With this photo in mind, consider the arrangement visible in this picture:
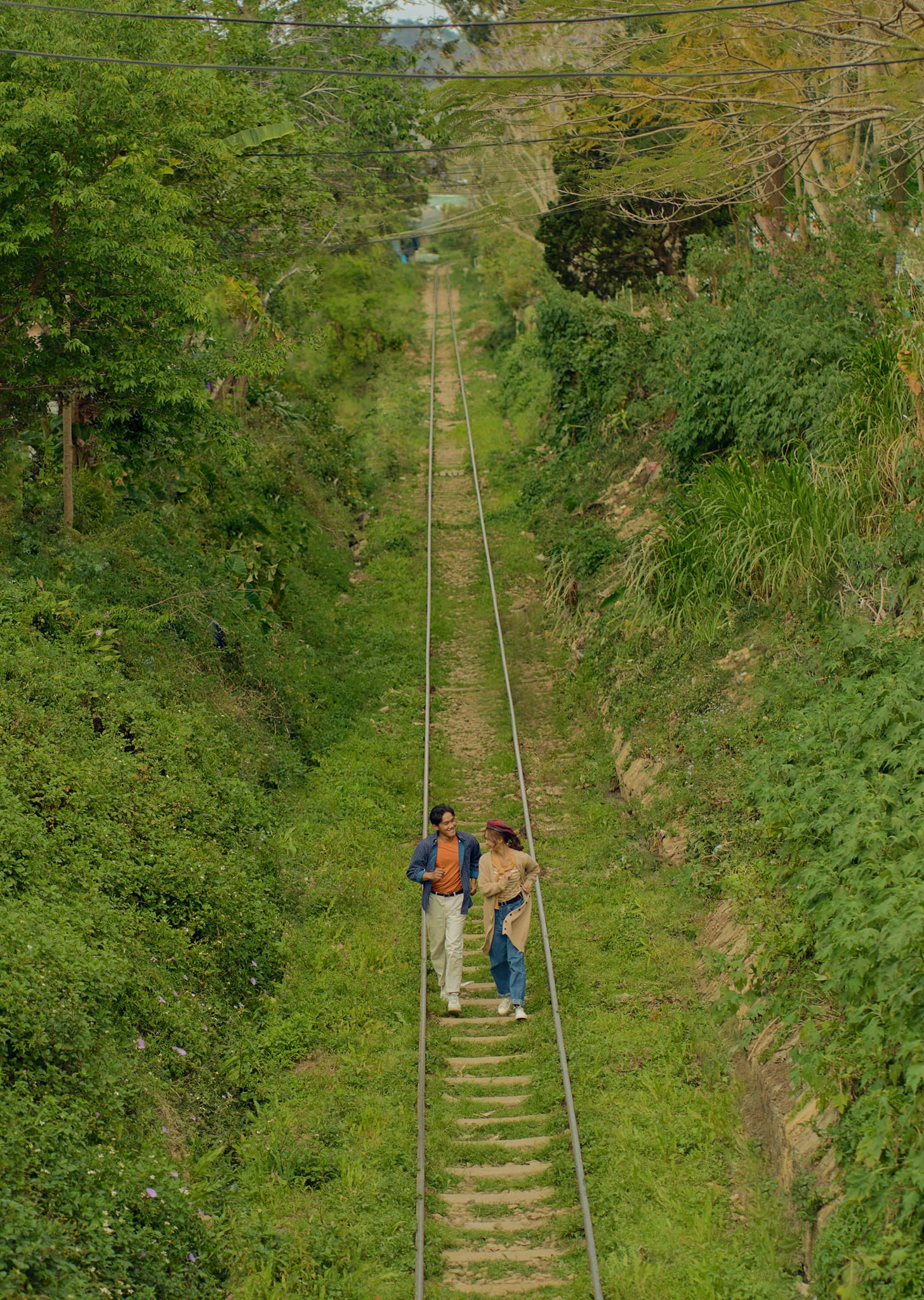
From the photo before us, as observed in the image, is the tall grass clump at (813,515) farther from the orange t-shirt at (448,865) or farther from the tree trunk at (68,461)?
the tree trunk at (68,461)

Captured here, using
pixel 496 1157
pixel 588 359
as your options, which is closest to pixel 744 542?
pixel 496 1157

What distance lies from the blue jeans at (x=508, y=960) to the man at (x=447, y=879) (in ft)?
0.85

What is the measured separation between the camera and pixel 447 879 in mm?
9367

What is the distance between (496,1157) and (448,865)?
2170mm

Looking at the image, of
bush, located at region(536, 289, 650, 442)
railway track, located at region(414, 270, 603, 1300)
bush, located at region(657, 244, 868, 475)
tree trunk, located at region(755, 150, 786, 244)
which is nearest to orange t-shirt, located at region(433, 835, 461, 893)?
railway track, located at region(414, 270, 603, 1300)

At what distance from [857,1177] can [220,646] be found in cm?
969

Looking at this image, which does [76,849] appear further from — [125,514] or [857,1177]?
[125,514]

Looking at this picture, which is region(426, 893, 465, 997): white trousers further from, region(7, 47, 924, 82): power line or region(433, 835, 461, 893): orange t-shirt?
region(7, 47, 924, 82): power line

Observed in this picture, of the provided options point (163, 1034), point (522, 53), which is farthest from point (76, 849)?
point (522, 53)

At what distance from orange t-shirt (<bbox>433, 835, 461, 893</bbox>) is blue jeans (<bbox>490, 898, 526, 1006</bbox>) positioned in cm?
38

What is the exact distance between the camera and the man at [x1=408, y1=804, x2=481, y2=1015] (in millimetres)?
9320

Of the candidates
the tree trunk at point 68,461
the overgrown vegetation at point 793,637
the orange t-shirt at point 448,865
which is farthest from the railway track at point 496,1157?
the tree trunk at point 68,461

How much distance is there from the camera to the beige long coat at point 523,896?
9.23 metres

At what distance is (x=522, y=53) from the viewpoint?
34594 millimetres
